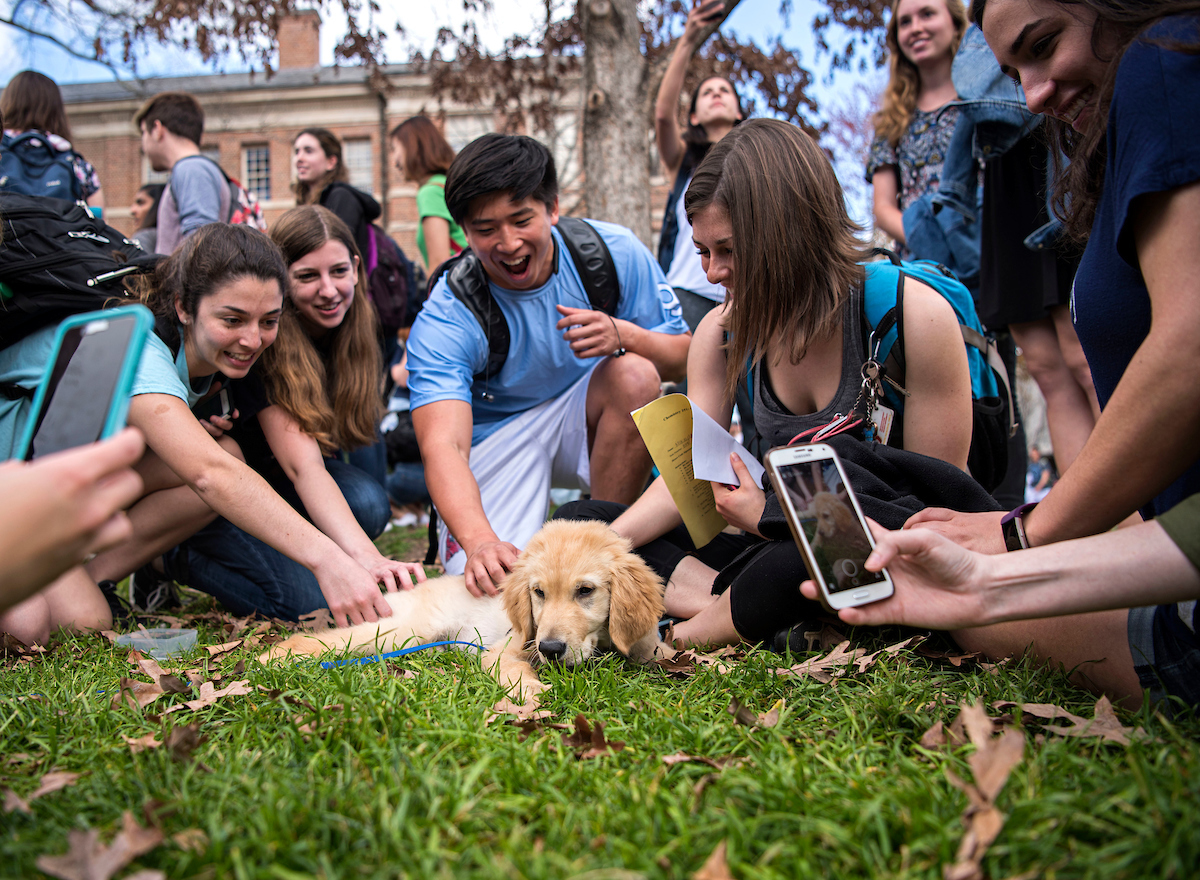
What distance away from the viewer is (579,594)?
2959 millimetres

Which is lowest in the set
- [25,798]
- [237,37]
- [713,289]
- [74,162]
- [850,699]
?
[850,699]

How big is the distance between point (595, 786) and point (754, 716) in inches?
23.6

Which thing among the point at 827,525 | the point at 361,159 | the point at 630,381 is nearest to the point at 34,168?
the point at 630,381

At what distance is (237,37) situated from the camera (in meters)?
10.9

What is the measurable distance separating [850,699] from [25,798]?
2034 mm

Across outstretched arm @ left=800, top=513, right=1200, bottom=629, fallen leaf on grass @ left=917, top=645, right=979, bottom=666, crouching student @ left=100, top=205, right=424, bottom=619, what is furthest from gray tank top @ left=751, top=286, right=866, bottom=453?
crouching student @ left=100, top=205, right=424, bottom=619

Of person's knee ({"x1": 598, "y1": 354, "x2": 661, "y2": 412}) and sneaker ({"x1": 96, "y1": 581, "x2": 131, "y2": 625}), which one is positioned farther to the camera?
person's knee ({"x1": 598, "y1": 354, "x2": 661, "y2": 412})

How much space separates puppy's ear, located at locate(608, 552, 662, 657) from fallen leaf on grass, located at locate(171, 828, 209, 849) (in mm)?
1605

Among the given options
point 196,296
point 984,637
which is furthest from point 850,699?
point 196,296

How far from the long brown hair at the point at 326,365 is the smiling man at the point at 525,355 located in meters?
0.39

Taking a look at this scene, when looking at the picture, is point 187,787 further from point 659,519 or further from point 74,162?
point 74,162

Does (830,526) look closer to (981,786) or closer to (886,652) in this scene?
(981,786)

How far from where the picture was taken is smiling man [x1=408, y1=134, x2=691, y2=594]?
3.78 meters

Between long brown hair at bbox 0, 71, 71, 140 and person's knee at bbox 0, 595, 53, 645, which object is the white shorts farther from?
long brown hair at bbox 0, 71, 71, 140
